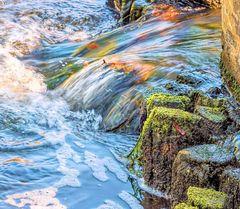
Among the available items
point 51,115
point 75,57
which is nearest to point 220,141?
point 51,115

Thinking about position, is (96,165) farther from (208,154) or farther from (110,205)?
(208,154)

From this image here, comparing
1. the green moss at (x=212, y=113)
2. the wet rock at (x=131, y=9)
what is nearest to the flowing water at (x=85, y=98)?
the green moss at (x=212, y=113)

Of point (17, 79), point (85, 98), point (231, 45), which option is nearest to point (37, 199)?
point (231, 45)

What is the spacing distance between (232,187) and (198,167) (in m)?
0.59

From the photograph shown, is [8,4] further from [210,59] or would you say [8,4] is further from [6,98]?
[210,59]

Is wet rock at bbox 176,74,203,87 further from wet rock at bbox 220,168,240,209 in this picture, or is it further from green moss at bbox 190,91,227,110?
wet rock at bbox 220,168,240,209

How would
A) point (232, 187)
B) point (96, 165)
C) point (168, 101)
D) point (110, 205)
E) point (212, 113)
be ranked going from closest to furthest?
point (232, 187), point (110, 205), point (212, 113), point (168, 101), point (96, 165)

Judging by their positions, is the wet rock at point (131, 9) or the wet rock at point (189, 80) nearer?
the wet rock at point (189, 80)

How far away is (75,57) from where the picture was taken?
10.3 metres

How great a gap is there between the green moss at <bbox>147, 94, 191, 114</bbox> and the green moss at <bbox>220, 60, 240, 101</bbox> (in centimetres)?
A: 73

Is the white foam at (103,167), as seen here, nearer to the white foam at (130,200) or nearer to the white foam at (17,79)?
the white foam at (130,200)

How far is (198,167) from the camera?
4871 mm

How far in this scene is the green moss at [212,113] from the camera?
5.67 meters

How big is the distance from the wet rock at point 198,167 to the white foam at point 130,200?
0.48 metres
